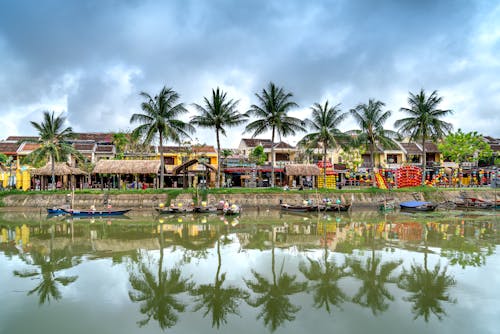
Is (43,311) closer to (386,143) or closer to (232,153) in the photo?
(386,143)

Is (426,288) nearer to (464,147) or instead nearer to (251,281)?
(251,281)

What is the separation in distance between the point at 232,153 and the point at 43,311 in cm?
4167

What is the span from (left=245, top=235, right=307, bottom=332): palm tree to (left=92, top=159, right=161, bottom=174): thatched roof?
24037 millimetres

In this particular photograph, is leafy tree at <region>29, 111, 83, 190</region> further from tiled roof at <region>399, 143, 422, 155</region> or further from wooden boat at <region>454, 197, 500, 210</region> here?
tiled roof at <region>399, 143, 422, 155</region>

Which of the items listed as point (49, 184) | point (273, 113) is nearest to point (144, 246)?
point (273, 113)

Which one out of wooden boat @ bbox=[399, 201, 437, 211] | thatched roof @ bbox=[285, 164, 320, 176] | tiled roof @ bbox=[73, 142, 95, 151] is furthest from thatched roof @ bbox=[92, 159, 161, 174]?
wooden boat @ bbox=[399, 201, 437, 211]

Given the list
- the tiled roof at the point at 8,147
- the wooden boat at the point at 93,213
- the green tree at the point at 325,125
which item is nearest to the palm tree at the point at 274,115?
the green tree at the point at 325,125

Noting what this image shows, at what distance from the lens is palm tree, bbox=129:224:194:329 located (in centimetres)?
791

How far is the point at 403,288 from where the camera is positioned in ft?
31.6

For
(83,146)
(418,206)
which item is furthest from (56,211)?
(418,206)

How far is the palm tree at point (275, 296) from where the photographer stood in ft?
25.6

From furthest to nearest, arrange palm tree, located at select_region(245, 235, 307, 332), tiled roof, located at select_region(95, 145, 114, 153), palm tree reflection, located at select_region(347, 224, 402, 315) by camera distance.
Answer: tiled roof, located at select_region(95, 145, 114, 153) → palm tree reflection, located at select_region(347, 224, 402, 315) → palm tree, located at select_region(245, 235, 307, 332)

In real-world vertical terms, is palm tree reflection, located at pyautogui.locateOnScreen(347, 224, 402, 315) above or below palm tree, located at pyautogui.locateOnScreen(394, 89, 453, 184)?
below

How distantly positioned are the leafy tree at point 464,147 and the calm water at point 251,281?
27.7m
